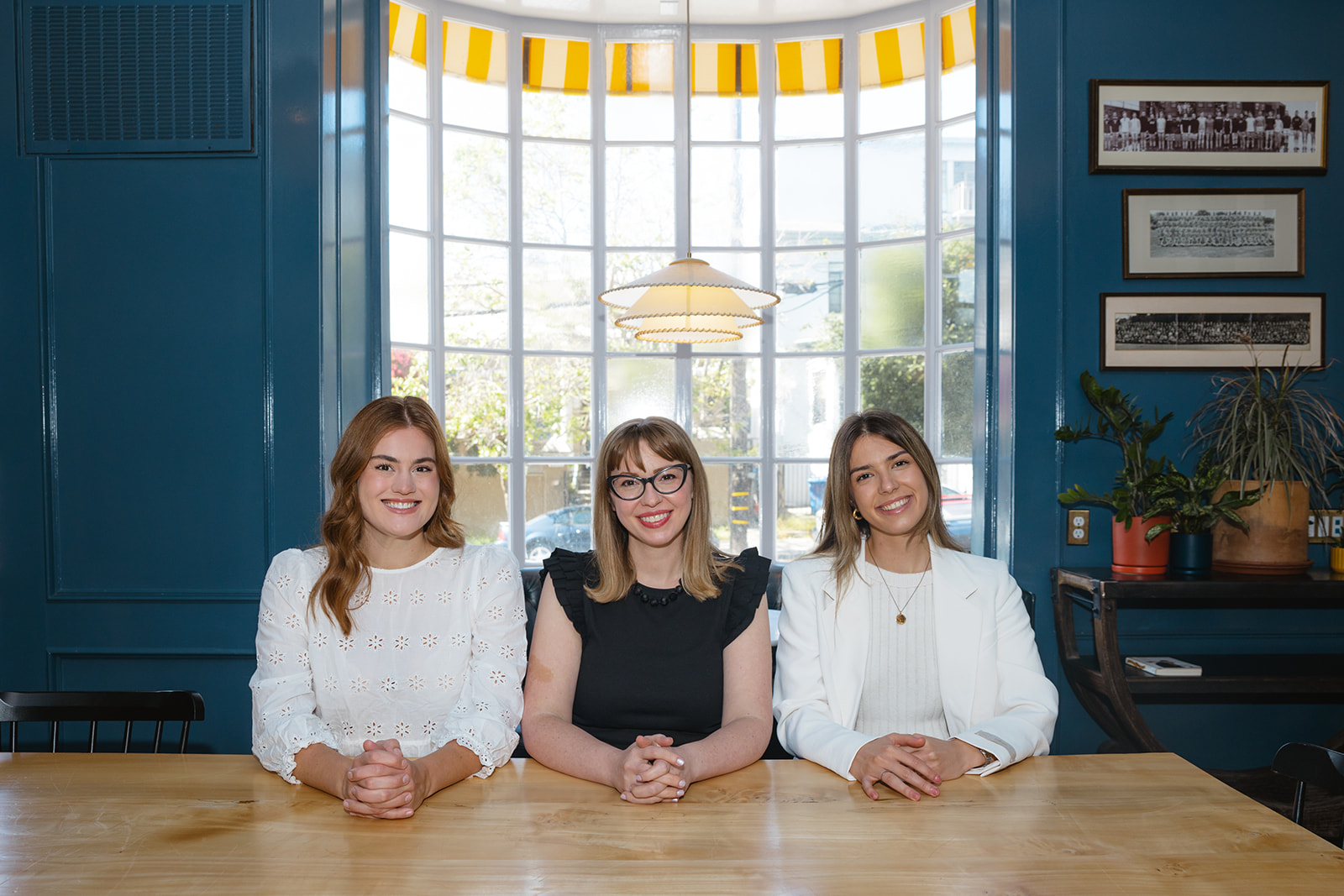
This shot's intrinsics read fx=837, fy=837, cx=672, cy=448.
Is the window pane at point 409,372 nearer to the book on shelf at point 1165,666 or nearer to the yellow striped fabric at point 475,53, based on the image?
the yellow striped fabric at point 475,53

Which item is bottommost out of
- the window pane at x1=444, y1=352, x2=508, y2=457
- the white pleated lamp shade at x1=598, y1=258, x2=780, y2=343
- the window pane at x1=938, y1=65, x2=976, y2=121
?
the window pane at x1=444, y1=352, x2=508, y2=457

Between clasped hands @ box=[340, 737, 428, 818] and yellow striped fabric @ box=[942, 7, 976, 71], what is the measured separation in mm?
3533

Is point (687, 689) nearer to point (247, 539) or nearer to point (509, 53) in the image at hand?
point (247, 539)

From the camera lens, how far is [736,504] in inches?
156

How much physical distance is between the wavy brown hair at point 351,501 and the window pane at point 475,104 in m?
2.52

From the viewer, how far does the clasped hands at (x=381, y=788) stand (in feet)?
3.73

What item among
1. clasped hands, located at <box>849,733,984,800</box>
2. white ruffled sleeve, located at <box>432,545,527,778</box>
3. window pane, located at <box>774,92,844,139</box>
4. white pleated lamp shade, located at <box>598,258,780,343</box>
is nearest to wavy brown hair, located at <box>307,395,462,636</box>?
white ruffled sleeve, located at <box>432,545,527,778</box>

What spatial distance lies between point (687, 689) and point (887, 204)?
287cm

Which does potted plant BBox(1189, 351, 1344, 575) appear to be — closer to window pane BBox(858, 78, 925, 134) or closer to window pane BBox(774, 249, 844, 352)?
window pane BBox(774, 249, 844, 352)

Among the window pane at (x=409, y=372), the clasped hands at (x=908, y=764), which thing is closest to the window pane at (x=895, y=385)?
the window pane at (x=409, y=372)

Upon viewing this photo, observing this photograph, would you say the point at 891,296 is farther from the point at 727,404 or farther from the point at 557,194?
the point at 557,194

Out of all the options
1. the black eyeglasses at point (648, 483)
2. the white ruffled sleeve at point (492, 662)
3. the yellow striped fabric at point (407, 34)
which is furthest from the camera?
the yellow striped fabric at point (407, 34)

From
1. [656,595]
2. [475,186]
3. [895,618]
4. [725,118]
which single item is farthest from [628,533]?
[725,118]

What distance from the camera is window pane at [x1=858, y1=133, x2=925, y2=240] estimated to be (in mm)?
3756
